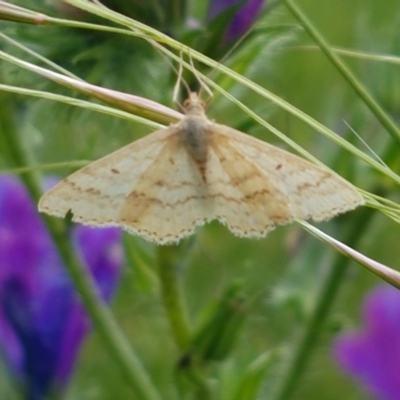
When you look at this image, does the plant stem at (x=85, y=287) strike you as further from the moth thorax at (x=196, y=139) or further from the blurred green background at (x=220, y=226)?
the moth thorax at (x=196, y=139)

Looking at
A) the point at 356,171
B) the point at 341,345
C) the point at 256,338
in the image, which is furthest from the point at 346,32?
the point at 356,171

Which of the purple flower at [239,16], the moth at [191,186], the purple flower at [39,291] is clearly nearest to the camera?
the moth at [191,186]

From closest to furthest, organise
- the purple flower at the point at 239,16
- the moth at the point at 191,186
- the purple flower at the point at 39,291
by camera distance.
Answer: the moth at the point at 191,186
the purple flower at the point at 239,16
the purple flower at the point at 39,291

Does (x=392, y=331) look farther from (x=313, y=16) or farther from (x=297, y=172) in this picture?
(x=313, y=16)

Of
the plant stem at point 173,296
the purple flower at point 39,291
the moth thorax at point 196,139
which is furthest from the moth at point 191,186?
the purple flower at point 39,291

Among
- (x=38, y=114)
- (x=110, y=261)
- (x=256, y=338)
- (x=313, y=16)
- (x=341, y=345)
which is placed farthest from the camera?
(x=313, y=16)

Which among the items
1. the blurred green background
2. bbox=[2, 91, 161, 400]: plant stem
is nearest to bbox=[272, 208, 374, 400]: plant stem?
the blurred green background
